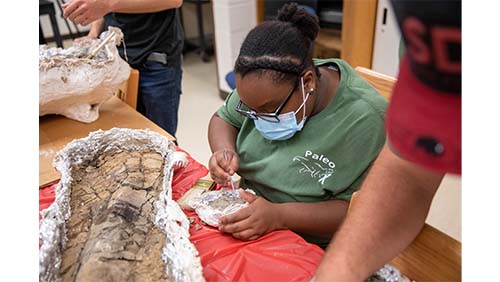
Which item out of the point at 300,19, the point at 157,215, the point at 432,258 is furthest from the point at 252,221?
the point at 300,19

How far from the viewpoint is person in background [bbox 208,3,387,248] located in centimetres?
98

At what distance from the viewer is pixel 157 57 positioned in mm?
1693

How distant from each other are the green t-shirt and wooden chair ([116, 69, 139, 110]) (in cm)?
73

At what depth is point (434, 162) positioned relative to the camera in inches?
15.8

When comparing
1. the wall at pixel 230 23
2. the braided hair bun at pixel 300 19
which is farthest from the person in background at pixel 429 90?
the wall at pixel 230 23

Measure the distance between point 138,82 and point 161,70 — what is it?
0.10 m

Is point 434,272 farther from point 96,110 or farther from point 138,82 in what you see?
point 138,82

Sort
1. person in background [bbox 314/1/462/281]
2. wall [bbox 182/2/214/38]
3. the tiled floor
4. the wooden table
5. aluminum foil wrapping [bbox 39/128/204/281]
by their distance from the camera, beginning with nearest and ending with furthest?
person in background [bbox 314/1/462/281]
aluminum foil wrapping [bbox 39/128/204/281]
the wooden table
the tiled floor
wall [bbox 182/2/214/38]

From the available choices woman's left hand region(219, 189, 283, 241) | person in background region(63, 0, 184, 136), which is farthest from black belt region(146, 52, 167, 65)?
woman's left hand region(219, 189, 283, 241)

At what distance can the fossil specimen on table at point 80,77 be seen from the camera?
130cm

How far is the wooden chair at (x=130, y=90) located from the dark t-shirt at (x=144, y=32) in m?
0.10

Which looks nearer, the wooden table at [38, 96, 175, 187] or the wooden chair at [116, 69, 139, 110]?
the wooden table at [38, 96, 175, 187]

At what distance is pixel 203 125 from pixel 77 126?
5.29 feet

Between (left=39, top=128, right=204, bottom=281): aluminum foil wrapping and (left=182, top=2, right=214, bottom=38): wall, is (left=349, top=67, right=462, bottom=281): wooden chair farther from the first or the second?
(left=182, top=2, right=214, bottom=38): wall
